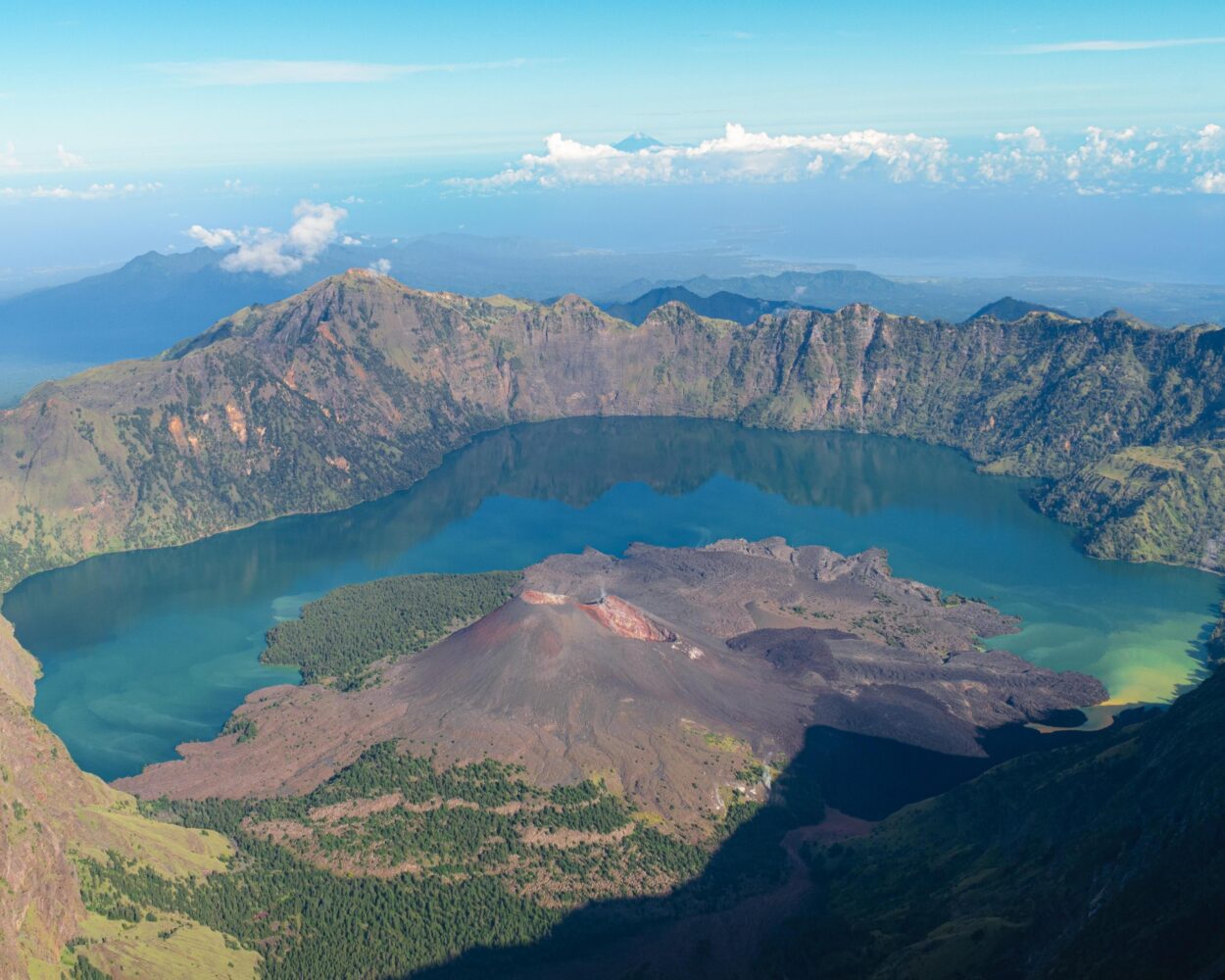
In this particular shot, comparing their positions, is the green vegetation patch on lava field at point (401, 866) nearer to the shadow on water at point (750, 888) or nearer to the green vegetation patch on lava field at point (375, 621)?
the shadow on water at point (750, 888)

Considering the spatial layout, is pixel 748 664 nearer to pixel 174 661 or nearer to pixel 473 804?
pixel 473 804

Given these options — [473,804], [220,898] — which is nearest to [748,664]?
[473,804]

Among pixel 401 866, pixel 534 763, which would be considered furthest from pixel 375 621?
pixel 401 866

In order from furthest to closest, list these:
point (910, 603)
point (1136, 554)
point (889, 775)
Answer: point (1136, 554) < point (910, 603) < point (889, 775)

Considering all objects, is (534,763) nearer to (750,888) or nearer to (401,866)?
(401,866)

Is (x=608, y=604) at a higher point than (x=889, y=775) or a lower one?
higher

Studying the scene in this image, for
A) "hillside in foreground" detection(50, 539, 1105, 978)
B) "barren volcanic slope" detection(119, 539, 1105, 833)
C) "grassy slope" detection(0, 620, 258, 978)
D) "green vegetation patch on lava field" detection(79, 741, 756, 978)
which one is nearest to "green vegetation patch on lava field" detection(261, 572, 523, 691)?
"hillside in foreground" detection(50, 539, 1105, 978)
